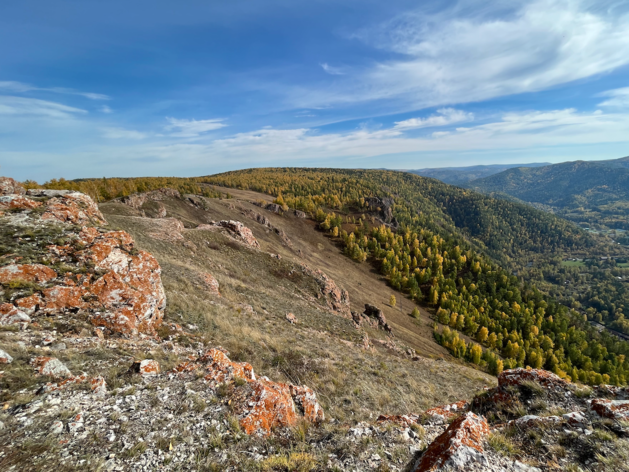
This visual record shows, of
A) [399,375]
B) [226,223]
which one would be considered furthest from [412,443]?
[226,223]

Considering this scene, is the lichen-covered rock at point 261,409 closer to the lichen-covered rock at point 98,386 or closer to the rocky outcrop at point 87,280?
the lichen-covered rock at point 98,386

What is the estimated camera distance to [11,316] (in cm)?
1047

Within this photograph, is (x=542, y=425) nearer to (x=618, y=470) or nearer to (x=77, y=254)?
(x=618, y=470)

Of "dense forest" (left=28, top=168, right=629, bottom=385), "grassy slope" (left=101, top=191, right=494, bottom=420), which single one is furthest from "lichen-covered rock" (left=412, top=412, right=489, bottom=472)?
"dense forest" (left=28, top=168, right=629, bottom=385)

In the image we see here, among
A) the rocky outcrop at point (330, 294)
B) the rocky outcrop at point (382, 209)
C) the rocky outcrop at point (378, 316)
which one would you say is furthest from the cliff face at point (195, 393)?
the rocky outcrop at point (382, 209)

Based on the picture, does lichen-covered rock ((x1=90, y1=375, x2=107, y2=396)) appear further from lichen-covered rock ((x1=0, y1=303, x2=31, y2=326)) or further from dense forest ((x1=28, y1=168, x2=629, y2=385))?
dense forest ((x1=28, y1=168, x2=629, y2=385))

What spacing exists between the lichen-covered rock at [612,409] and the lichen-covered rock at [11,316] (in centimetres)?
2025

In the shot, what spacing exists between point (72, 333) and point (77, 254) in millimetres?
5437

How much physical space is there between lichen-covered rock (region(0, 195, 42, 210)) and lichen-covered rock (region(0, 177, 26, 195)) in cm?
607

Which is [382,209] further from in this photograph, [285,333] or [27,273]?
[27,273]

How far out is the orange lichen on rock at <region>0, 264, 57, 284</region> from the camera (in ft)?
38.2

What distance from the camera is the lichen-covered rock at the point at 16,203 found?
16297 millimetres

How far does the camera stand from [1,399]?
6.69 meters

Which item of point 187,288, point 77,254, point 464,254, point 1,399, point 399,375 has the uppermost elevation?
point 77,254
